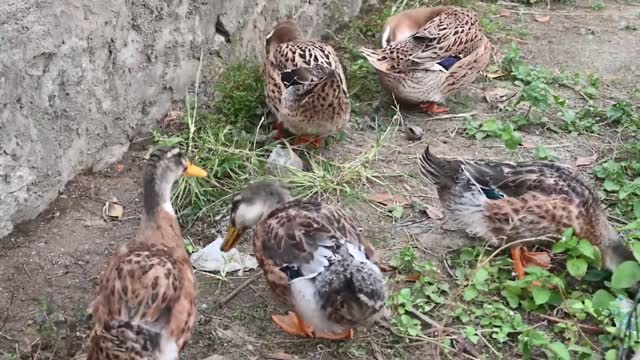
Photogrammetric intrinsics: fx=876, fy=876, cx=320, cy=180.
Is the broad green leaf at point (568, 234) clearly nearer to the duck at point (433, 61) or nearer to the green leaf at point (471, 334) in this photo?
the green leaf at point (471, 334)

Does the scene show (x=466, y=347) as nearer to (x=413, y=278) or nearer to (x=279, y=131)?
(x=413, y=278)

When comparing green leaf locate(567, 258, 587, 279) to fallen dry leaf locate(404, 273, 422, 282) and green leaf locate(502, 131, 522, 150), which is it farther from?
green leaf locate(502, 131, 522, 150)

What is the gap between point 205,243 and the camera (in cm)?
467

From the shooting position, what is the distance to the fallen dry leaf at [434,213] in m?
4.93

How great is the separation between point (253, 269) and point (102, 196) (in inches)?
39.8

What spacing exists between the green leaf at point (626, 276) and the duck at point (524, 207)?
362 mm

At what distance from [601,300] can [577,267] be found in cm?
30

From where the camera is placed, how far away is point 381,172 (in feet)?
17.6

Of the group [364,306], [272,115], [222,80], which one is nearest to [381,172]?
[272,115]

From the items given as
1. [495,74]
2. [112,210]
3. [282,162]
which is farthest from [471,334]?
[495,74]

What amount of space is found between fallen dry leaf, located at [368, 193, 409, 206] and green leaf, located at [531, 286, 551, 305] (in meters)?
1.15

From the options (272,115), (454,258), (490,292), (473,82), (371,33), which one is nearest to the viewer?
(490,292)

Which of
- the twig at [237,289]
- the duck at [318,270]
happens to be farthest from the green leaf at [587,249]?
the twig at [237,289]

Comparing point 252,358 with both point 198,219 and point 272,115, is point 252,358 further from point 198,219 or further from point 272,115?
point 272,115
